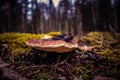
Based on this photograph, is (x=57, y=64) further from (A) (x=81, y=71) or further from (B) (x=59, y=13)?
(B) (x=59, y=13)

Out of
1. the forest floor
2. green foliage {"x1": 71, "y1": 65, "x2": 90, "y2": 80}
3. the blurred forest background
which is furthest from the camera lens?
the blurred forest background

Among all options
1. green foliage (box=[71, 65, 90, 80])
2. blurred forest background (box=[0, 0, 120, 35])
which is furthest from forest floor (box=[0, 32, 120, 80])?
blurred forest background (box=[0, 0, 120, 35])

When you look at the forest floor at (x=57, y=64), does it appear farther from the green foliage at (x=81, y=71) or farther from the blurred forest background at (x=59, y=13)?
the blurred forest background at (x=59, y=13)

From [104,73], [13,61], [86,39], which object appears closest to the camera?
[104,73]

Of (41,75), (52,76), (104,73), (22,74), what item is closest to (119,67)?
(104,73)

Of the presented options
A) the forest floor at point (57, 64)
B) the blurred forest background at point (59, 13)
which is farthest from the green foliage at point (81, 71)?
the blurred forest background at point (59, 13)

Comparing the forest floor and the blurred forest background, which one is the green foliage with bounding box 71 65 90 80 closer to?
the forest floor

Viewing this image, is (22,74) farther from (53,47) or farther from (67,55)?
(67,55)

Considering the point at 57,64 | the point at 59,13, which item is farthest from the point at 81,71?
the point at 59,13
